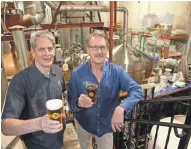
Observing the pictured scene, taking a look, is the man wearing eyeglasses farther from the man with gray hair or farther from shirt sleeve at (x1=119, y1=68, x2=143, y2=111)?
the man with gray hair

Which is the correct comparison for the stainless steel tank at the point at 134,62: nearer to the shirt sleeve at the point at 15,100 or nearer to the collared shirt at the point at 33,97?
the collared shirt at the point at 33,97

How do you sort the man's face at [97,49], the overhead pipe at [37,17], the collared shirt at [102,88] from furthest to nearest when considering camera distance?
the overhead pipe at [37,17]
the collared shirt at [102,88]
the man's face at [97,49]

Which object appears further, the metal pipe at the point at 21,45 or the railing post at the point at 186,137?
A: the metal pipe at the point at 21,45

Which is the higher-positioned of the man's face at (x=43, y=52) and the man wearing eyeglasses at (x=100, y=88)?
the man's face at (x=43, y=52)

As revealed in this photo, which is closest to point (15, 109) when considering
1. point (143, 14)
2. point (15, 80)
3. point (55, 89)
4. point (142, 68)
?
point (15, 80)

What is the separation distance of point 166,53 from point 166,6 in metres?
1.32

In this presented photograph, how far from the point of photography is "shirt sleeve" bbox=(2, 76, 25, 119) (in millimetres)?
1095

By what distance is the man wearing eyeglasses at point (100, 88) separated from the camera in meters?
1.59

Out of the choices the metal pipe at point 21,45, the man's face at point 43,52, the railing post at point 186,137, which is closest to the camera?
the railing post at point 186,137

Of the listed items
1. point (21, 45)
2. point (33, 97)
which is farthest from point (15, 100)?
point (21, 45)

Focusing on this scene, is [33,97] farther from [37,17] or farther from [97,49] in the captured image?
[37,17]

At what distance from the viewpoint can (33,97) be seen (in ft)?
4.12

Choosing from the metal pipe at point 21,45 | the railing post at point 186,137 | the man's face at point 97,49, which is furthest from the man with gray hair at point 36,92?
the metal pipe at point 21,45

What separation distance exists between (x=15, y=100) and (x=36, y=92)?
0.16 m
